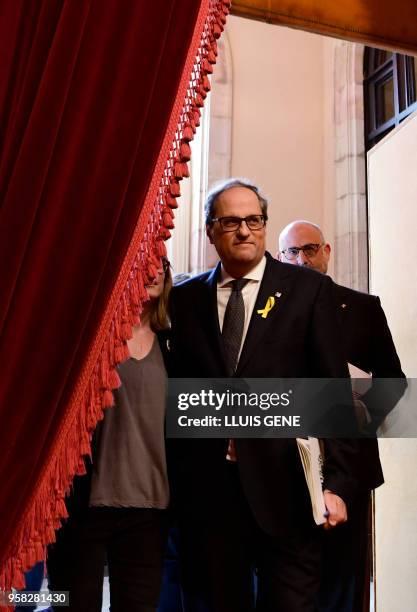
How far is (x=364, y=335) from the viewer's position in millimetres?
2217

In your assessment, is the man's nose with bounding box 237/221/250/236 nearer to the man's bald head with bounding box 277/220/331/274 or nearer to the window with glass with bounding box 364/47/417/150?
the man's bald head with bounding box 277/220/331/274

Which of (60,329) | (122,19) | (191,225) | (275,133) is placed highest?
(275,133)

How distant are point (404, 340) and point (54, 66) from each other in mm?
1675

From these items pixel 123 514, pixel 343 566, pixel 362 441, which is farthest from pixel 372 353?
pixel 123 514

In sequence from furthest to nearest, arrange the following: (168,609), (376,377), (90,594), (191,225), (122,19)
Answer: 1. (191,225)
2. (376,377)
3. (168,609)
4. (90,594)
5. (122,19)

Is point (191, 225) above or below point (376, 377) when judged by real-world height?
above

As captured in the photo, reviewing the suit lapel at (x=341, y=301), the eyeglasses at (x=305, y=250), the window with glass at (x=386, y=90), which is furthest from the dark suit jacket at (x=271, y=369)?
the window with glass at (x=386, y=90)

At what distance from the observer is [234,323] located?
1.67 m

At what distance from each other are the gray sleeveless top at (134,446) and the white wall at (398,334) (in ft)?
3.25

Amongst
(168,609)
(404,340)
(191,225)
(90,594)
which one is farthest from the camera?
(191,225)

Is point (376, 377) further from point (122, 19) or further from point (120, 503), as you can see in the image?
point (122, 19)

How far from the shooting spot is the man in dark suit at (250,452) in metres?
1.53

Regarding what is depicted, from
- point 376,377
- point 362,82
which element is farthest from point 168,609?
point 362,82

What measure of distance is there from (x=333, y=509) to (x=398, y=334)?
3.62 feet
